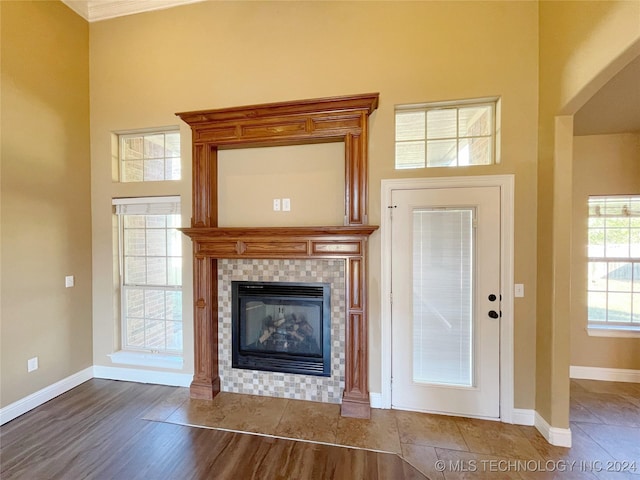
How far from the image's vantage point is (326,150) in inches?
100

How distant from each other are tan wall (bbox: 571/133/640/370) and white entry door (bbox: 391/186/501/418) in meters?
1.64

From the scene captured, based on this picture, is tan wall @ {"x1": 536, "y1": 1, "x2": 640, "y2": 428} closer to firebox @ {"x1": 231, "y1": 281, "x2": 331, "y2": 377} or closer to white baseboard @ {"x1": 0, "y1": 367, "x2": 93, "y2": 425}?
firebox @ {"x1": 231, "y1": 281, "x2": 331, "y2": 377}

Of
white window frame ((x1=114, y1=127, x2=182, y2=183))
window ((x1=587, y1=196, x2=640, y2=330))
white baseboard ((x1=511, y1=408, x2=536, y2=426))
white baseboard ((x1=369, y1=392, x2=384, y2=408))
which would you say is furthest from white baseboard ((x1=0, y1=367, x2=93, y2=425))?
window ((x1=587, y1=196, x2=640, y2=330))

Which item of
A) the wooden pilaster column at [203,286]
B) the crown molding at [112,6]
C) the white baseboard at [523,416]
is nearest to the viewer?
the white baseboard at [523,416]

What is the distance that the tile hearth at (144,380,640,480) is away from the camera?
1928 millimetres

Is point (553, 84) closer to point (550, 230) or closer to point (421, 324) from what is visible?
point (550, 230)

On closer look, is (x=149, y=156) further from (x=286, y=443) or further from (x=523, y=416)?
(x=523, y=416)

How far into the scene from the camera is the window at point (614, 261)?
3.09 m

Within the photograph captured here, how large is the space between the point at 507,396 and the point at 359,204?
6.87ft

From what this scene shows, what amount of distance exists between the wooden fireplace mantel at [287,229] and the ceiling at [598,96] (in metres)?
1.46

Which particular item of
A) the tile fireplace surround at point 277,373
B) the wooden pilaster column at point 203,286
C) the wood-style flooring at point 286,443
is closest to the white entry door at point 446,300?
the wood-style flooring at point 286,443

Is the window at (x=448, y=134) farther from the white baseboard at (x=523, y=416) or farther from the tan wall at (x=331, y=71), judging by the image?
the white baseboard at (x=523, y=416)

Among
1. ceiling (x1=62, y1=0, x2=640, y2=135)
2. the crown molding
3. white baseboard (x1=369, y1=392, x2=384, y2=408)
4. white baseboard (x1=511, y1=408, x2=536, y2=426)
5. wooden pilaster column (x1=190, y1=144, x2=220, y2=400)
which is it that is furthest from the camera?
the crown molding

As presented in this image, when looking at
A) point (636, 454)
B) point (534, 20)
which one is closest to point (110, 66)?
point (534, 20)
